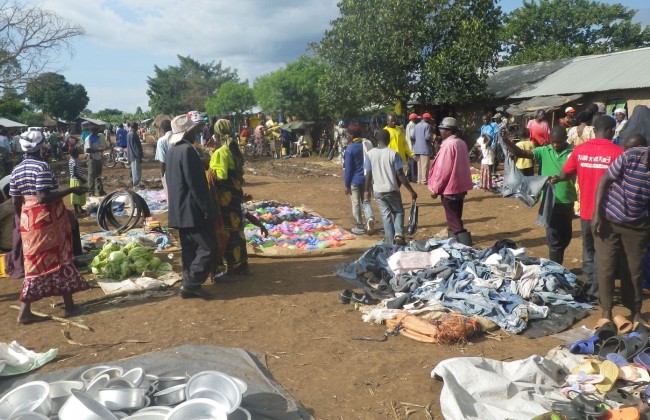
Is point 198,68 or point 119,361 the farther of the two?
point 198,68

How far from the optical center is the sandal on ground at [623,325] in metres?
4.40

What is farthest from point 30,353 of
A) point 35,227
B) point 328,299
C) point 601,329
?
point 601,329

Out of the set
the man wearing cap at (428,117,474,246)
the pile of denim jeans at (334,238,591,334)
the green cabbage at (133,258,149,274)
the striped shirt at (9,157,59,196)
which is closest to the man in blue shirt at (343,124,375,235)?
the man wearing cap at (428,117,474,246)

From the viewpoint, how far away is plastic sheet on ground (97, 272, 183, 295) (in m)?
5.94

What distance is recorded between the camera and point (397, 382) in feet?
12.5

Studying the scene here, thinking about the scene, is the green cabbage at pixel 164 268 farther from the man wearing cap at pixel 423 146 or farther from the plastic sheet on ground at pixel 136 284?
the man wearing cap at pixel 423 146

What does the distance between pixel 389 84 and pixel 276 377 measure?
685 inches

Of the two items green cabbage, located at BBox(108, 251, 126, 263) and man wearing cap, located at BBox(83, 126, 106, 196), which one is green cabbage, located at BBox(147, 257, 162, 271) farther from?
man wearing cap, located at BBox(83, 126, 106, 196)

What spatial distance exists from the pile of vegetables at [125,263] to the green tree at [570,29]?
96.5 feet

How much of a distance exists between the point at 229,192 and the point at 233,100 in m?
39.1

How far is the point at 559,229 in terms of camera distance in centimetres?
595

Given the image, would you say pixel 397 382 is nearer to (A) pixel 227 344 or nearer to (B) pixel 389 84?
(A) pixel 227 344

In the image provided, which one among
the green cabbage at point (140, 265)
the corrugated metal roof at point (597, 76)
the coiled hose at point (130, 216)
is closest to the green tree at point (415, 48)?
the corrugated metal roof at point (597, 76)

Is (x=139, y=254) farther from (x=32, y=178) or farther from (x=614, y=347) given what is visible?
(x=614, y=347)
